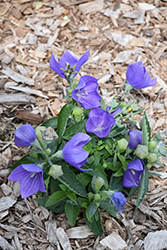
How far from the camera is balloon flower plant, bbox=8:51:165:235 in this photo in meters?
1.64

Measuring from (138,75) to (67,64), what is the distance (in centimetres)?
60

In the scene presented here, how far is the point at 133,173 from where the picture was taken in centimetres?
199

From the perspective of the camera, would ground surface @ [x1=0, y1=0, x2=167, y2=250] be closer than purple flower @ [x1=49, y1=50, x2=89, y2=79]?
No

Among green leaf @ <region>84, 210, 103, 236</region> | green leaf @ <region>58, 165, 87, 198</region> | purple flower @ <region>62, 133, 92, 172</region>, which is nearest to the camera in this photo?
purple flower @ <region>62, 133, 92, 172</region>

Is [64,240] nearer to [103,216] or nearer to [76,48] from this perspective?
[103,216]

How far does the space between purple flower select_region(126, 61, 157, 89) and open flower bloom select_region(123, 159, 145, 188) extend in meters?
0.64

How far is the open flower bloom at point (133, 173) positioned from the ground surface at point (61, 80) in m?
0.33

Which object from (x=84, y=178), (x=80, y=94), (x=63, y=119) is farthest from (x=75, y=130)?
(x=84, y=178)

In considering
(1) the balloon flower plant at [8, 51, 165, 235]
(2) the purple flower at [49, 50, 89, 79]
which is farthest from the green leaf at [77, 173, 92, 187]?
(2) the purple flower at [49, 50, 89, 79]

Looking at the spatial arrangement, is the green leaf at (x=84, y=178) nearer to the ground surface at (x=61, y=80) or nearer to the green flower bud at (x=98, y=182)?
the green flower bud at (x=98, y=182)

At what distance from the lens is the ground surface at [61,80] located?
2.13 metres

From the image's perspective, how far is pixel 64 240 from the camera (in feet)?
6.73

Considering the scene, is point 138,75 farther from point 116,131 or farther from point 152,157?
point 152,157

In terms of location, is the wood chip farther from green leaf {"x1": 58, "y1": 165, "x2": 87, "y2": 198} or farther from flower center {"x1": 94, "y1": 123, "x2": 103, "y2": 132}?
green leaf {"x1": 58, "y1": 165, "x2": 87, "y2": 198}
